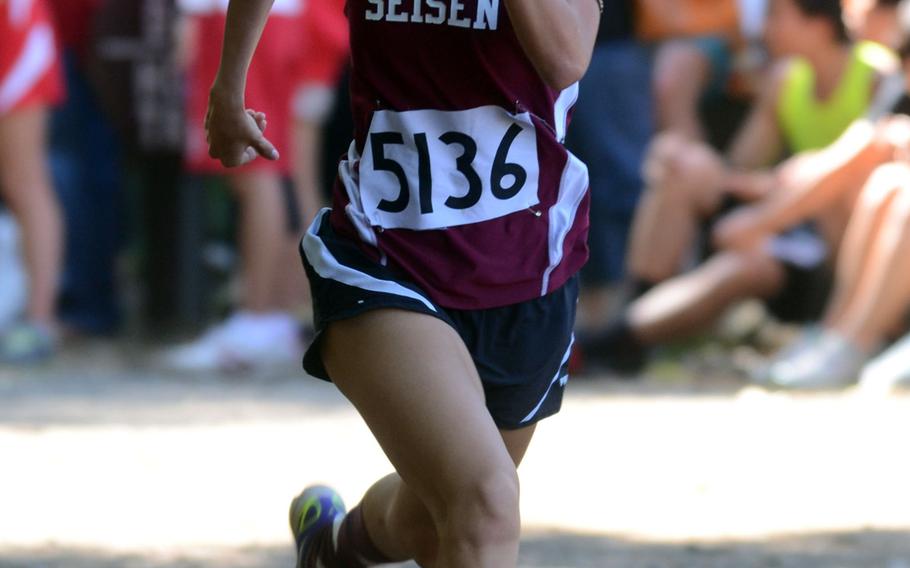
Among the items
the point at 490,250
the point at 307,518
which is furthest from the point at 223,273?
the point at 490,250

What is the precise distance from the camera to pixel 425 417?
101 inches

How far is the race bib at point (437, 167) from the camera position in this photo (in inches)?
106

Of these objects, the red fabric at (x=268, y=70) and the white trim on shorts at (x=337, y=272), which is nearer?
the white trim on shorts at (x=337, y=272)

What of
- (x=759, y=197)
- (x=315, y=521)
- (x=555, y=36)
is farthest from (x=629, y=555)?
(x=759, y=197)

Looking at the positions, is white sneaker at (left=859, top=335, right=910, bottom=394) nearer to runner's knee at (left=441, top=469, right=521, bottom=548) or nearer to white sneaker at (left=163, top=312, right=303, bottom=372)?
white sneaker at (left=163, top=312, right=303, bottom=372)

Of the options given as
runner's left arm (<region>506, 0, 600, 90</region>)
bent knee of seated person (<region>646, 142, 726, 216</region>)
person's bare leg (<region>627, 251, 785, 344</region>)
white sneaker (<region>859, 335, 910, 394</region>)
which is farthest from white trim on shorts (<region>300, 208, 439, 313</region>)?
bent knee of seated person (<region>646, 142, 726, 216</region>)

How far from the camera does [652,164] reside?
693 cm

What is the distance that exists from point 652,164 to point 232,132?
14.3 feet

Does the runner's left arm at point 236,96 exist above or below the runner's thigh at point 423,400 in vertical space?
above

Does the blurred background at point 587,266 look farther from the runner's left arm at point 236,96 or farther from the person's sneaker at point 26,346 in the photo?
the runner's left arm at point 236,96

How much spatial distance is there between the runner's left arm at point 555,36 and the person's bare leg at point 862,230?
3847mm

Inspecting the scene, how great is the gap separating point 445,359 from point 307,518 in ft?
3.44

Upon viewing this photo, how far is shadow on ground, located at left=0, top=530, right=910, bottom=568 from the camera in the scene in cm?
382

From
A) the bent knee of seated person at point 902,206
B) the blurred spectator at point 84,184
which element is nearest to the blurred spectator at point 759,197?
the bent knee of seated person at point 902,206
